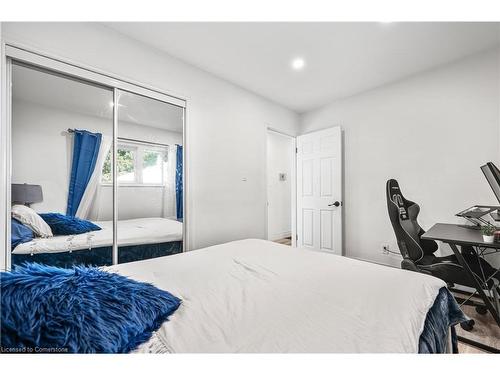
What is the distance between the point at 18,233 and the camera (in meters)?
1.61

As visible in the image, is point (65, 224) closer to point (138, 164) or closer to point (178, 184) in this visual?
point (138, 164)

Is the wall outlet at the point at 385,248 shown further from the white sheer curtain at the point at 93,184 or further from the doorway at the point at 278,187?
the white sheer curtain at the point at 93,184

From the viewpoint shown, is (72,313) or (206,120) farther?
(206,120)

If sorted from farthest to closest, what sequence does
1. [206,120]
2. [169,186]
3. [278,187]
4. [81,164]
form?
[278,187] → [206,120] → [169,186] → [81,164]

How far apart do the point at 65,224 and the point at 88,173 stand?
435 mm

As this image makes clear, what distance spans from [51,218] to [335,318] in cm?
203

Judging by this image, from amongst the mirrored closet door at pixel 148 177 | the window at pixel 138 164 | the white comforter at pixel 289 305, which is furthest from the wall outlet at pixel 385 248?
the window at pixel 138 164

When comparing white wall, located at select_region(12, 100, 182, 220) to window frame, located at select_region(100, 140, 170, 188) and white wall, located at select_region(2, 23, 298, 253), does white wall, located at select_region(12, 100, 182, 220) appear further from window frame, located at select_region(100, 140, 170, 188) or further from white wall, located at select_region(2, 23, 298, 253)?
white wall, located at select_region(2, 23, 298, 253)

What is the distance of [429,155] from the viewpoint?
2.73 metres

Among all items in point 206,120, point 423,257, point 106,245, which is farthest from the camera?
point 206,120

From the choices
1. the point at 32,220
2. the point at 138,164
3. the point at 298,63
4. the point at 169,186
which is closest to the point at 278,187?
the point at 298,63

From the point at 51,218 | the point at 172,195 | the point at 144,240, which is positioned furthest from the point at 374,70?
the point at 51,218

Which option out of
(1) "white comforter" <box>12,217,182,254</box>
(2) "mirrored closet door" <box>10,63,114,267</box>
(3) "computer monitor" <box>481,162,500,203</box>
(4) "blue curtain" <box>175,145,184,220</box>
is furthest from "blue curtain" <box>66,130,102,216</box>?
(3) "computer monitor" <box>481,162,500,203</box>
